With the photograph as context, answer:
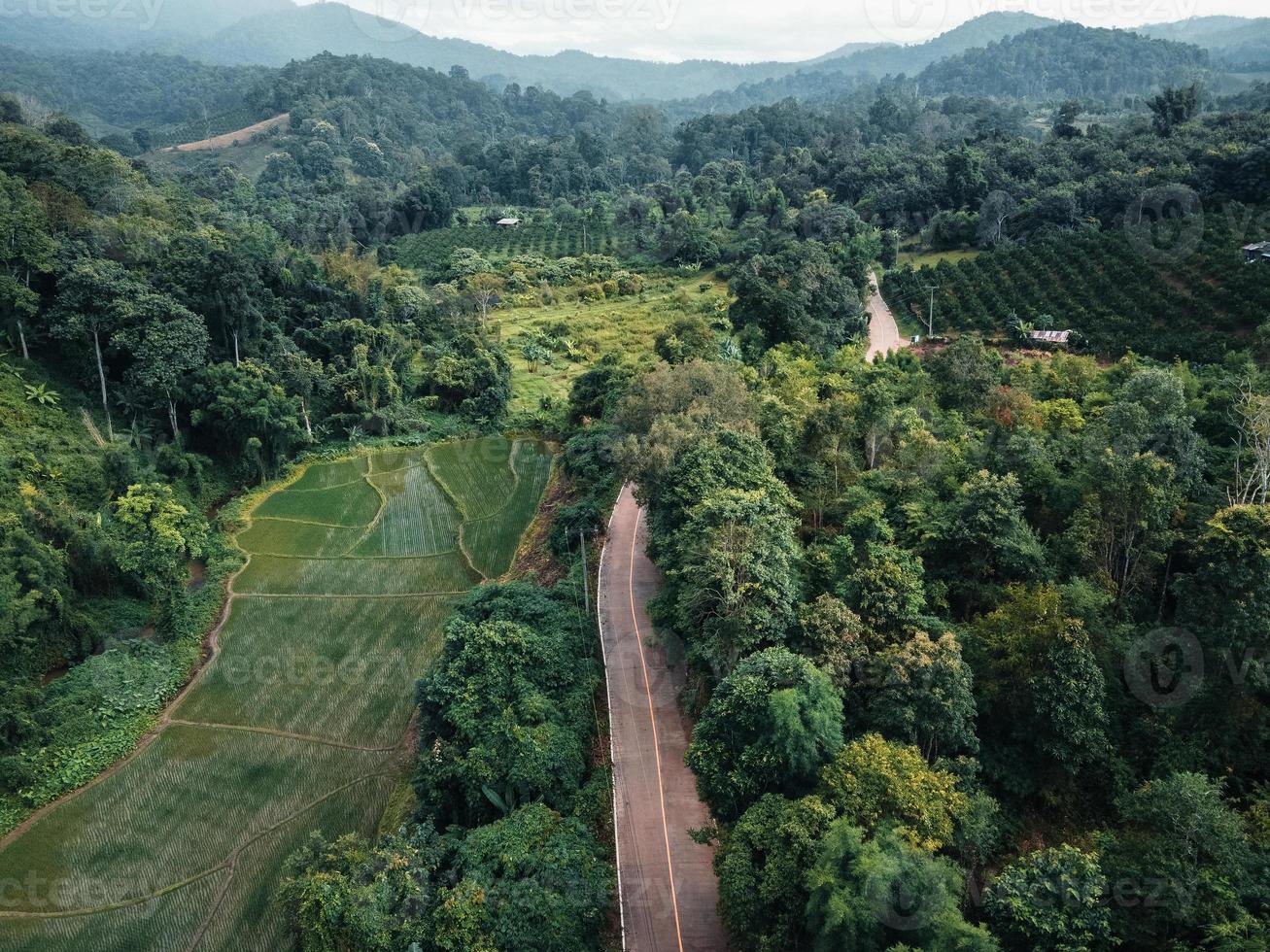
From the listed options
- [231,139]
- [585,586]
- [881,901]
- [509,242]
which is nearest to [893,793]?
[881,901]

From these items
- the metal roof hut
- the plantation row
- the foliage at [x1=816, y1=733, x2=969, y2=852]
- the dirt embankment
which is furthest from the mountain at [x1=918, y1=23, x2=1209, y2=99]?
the foliage at [x1=816, y1=733, x2=969, y2=852]

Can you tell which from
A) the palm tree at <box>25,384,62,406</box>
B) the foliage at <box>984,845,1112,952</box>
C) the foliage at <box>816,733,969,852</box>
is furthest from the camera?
the palm tree at <box>25,384,62,406</box>

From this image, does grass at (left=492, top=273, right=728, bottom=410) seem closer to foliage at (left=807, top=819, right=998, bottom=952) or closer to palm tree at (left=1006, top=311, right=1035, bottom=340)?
palm tree at (left=1006, top=311, right=1035, bottom=340)

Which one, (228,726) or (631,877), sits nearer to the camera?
(631,877)

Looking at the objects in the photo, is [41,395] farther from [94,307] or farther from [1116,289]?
[1116,289]

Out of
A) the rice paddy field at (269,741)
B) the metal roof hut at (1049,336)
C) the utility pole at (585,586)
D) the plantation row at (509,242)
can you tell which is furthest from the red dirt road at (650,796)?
the plantation row at (509,242)

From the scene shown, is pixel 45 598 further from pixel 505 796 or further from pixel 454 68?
pixel 454 68

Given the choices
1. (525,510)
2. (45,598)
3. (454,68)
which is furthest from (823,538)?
(454,68)
